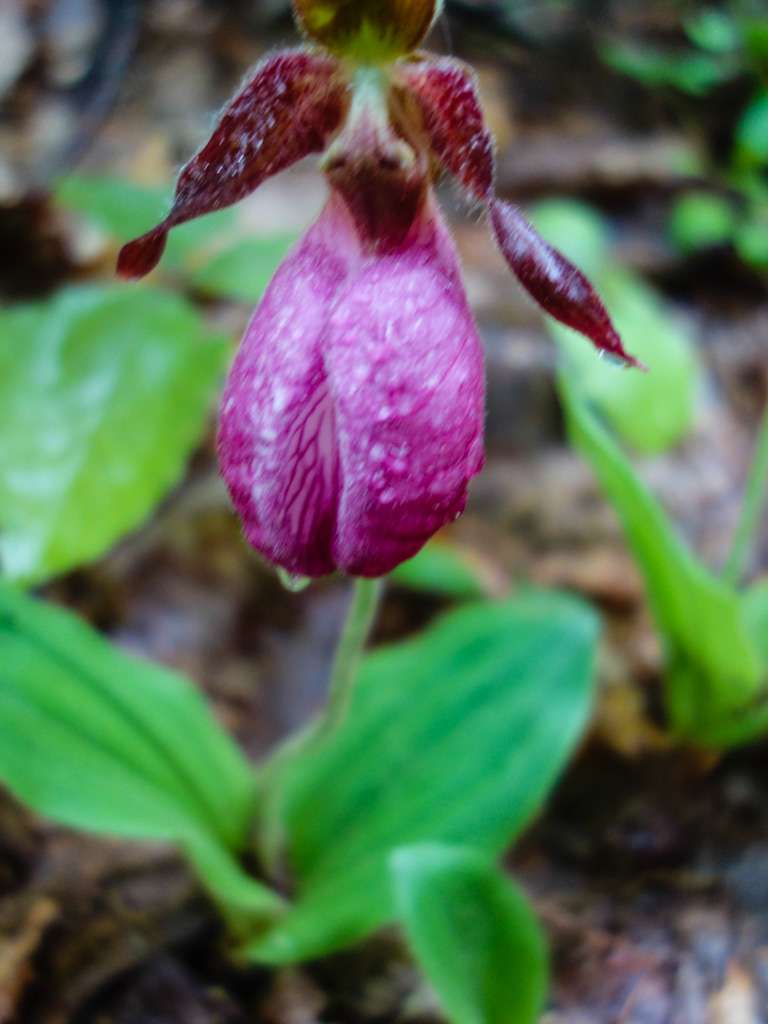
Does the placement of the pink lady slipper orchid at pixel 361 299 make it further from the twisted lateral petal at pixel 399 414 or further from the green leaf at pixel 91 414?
the green leaf at pixel 91 414

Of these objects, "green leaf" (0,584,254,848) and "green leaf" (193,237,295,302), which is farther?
"green leaf" (193,237,295,302)

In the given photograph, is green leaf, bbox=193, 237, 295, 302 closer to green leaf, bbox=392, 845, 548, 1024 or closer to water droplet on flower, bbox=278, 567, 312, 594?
water droplet on flower, bbox=278, 567, 312, 594

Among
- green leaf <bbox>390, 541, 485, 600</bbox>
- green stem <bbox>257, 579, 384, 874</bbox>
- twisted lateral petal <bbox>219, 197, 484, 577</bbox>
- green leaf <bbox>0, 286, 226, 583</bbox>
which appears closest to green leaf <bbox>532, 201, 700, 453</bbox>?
green leaf <bbox>390, 541, 485, 600</bbox>

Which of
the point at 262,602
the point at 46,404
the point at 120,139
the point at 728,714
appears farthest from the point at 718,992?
the point at 120,139

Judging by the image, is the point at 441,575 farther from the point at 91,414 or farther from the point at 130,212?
the point at 130,212

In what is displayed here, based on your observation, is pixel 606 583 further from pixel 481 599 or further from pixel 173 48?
pixel 173 48

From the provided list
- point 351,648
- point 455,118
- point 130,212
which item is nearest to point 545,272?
point 455,118

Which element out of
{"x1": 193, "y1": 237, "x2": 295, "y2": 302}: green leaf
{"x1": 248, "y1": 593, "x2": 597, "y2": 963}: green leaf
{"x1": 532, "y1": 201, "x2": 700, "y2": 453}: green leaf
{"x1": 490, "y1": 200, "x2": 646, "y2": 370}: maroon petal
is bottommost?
{"x1": 532, "y1": 201, "x2": 700, "y2": 453}: green leaf
